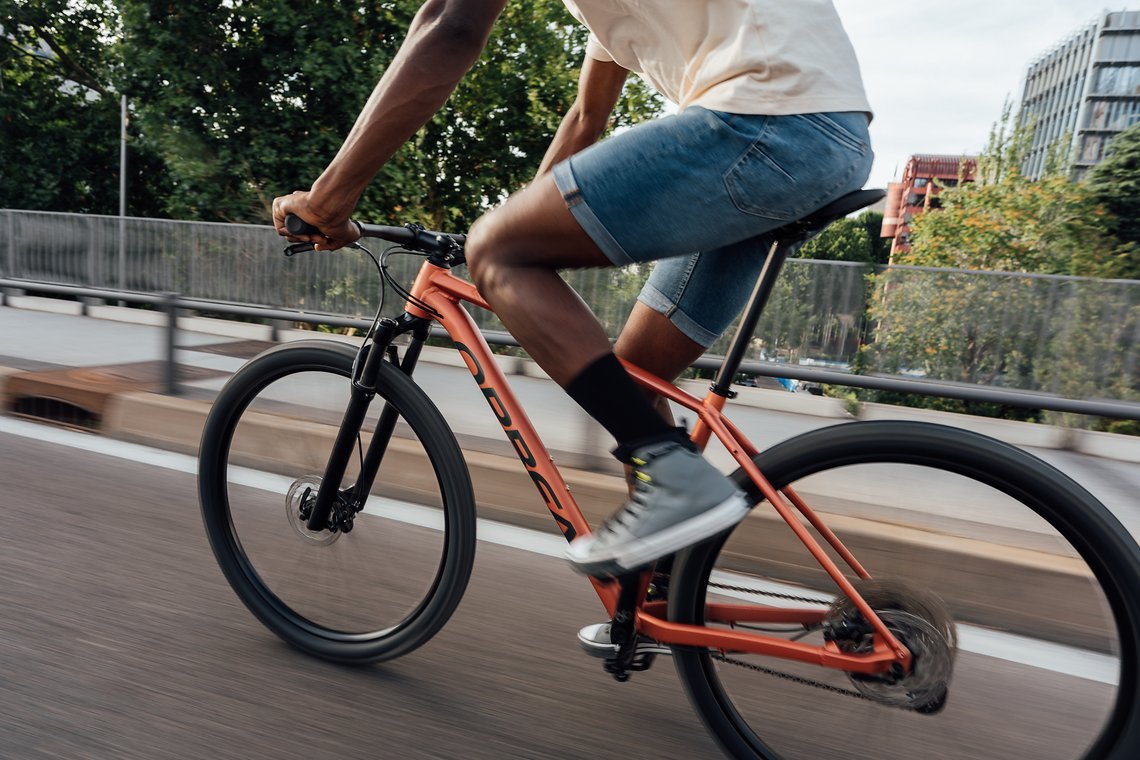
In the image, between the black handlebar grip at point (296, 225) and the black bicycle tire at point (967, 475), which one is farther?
the black handlebar grip at point (296, 225)

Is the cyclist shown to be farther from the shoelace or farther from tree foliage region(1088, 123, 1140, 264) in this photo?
tree foliage region(1088, 123, 1140, 264)

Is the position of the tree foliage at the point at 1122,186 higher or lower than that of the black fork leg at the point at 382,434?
higher

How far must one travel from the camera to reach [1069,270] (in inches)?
1081

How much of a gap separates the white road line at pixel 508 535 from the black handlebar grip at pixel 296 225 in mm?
688

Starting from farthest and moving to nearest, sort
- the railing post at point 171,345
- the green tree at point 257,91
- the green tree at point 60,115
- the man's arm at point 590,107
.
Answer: the green tree at point 60,115 < the green tree at point 257,91 < the railing post at point 171,345 < the man's arm at point 590,107

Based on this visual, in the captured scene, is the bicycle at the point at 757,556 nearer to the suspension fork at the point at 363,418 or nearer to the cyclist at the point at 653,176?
the suspension fork at the point at 363,418

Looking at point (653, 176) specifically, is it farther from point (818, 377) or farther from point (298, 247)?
point (818, 377)

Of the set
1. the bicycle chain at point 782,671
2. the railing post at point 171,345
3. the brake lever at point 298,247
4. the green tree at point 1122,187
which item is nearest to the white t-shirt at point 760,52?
the brake lever at point 298,247

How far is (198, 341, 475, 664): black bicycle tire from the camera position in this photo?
2242mm

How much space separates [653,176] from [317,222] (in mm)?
840

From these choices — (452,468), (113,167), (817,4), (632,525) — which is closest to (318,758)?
(452,468)

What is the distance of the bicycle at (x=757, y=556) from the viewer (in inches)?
69.6

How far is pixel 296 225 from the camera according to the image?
210 centimetres

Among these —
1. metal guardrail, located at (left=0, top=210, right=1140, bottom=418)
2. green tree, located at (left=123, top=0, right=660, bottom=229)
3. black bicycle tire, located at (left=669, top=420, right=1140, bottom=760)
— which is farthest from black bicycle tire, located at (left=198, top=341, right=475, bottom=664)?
green tree, located at (left=123, top=0, right=660, bottom=229)
